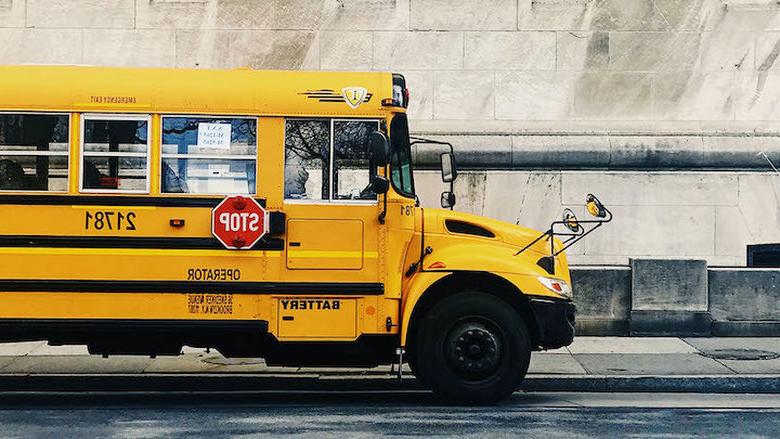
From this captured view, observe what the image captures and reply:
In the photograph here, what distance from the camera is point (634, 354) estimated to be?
11531mm

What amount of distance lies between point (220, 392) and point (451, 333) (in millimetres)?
2362

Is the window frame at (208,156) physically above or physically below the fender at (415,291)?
above

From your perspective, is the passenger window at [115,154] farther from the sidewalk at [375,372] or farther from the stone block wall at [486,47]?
the stone block wall at [486,47]

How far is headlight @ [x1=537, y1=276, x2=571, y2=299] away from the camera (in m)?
9.31

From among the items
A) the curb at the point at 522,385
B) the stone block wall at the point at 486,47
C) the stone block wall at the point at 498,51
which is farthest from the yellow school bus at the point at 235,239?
the stone block wall at the point at 486,47

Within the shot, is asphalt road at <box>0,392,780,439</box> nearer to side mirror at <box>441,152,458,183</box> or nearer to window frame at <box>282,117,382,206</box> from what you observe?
window frame at <box>282,117,382,206</box>

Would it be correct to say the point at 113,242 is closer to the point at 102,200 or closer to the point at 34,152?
the point at 102,200

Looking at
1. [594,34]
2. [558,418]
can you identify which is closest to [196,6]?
[594,34]

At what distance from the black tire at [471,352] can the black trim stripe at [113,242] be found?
5.27 feet

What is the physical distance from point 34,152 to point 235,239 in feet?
5.94

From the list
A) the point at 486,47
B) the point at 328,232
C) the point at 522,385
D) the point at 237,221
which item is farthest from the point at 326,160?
the point at 486,47

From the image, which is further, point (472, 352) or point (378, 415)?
point (472, 352)

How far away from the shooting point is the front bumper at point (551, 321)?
30.3ft

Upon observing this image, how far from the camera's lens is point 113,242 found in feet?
29.6
